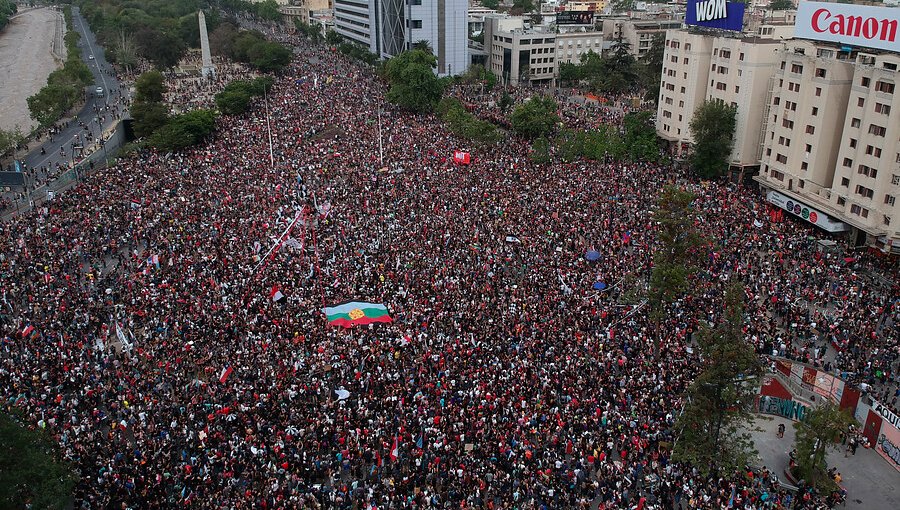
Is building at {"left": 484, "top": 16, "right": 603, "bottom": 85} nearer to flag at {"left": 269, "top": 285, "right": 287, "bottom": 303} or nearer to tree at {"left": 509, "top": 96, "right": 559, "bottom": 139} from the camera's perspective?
tree at {"left": 509, "top": 96, "right": 559, "bottom": 139}

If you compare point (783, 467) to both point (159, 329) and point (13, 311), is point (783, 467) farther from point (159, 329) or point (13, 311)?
point (13, 311)

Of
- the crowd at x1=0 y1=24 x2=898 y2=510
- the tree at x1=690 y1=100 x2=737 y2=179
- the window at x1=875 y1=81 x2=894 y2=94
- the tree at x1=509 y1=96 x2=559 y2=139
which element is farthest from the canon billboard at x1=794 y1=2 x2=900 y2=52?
the tree at x1=509 y1=96 x2=559 y2=139

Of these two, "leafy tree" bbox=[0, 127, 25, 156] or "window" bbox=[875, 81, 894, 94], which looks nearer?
"window" bbox=[875, 81, 894, 94]

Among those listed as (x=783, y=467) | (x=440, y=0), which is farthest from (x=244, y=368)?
(x=440, y=0)

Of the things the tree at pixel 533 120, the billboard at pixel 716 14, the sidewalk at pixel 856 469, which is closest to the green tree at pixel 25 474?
the sidewalk at pixel 856 469

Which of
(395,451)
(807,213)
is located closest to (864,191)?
(807,213)

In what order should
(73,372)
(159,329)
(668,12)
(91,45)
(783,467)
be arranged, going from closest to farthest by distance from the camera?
(783,467) < (73,372) < (159,329) < (668,12) < (91,45)

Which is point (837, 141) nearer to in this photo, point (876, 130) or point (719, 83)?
point (876, 130)
